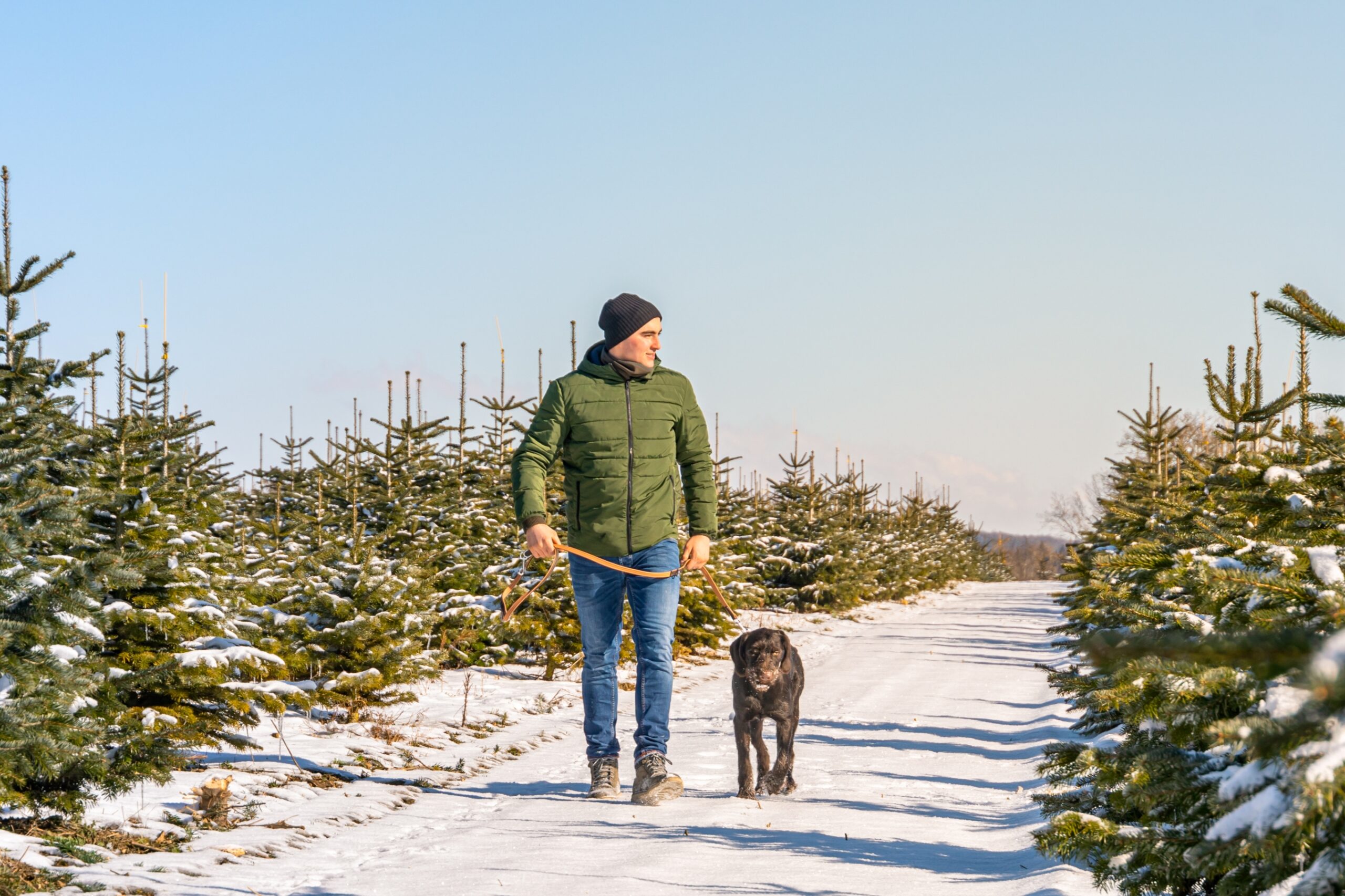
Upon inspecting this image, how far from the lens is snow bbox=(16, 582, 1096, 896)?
403cm

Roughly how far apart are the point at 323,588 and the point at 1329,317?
778 cm

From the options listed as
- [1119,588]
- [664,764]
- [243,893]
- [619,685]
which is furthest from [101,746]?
[619,685]

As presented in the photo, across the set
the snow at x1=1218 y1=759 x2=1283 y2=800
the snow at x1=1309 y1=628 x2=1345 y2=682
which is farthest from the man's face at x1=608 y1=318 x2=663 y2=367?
the snow at x1=1309 y1=628 x2=1345 y2=682

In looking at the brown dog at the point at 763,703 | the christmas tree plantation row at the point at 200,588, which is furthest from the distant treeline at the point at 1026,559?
the brown dog at the point at 763,703

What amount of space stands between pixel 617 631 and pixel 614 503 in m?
0.70

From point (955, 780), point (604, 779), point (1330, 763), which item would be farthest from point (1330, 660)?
point (955, 780)

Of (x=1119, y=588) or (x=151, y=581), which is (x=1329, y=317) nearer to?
(x=1119, y=588)

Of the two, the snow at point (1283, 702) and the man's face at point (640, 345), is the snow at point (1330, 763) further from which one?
the man's face at point (640, 345)

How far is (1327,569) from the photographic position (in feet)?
7.77

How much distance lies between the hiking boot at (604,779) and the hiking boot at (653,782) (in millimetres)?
196

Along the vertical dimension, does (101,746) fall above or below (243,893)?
above

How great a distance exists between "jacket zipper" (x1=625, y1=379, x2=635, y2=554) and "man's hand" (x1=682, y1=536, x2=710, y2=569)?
0.32m

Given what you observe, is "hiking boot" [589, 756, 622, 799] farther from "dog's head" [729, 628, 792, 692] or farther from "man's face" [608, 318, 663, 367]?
"man's face" [608, 318, 663, 367]

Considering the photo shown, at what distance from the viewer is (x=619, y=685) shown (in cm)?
1082
